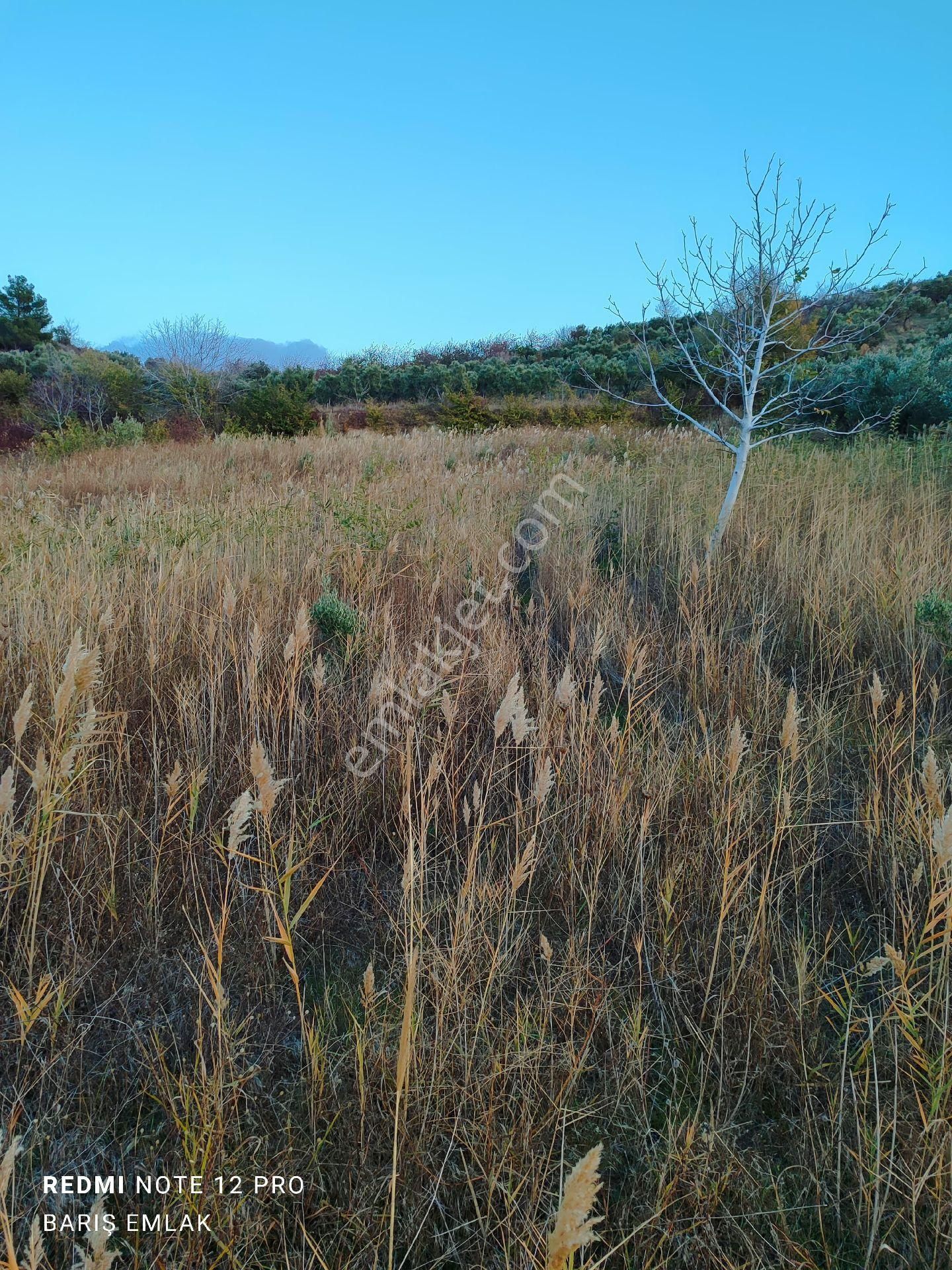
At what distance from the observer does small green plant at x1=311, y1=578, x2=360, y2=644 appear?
2.84 meters

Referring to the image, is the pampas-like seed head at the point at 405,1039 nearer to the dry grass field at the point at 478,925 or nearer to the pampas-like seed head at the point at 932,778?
the dry grass field at the point at 478,925

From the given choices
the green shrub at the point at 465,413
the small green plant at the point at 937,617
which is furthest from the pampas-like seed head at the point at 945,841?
the green shrub at the point at 465,413

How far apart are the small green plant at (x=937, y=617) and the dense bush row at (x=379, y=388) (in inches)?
245

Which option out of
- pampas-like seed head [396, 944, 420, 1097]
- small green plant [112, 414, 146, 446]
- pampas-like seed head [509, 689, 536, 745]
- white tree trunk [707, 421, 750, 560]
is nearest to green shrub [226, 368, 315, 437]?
small green plant [112, 414, 146, 446]

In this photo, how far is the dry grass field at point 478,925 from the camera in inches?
40.4

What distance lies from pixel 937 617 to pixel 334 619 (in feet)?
8.26

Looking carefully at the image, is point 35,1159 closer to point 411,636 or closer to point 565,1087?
point 565,1087

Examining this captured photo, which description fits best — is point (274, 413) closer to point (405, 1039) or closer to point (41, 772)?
point (41, 772)

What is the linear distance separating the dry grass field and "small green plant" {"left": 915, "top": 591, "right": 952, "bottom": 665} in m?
0.09

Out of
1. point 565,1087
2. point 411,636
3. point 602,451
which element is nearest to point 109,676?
point 411,636

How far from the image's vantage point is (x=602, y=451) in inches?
361

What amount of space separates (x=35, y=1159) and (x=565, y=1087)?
90cm

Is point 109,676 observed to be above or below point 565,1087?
above

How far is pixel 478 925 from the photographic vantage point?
1447 mm
